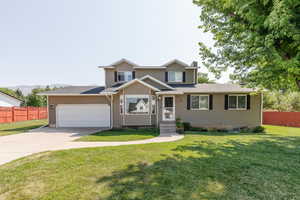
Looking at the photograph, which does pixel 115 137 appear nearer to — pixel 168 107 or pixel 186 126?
pixel 168 107

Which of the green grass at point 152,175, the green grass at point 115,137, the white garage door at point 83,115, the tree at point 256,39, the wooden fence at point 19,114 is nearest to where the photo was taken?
the green grass at point 152,175

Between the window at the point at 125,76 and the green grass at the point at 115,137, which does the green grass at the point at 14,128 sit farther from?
the window at the point at 125,76

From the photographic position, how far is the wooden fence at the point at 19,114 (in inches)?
610

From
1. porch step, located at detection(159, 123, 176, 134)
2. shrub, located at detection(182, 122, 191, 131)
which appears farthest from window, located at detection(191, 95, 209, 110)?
porch step, located at detection(159, 123, 176, 134)

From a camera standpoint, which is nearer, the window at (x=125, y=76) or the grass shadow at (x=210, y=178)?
the grass shadow at (x=210, y=178)

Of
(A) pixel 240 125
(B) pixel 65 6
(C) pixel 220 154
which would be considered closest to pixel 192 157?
(C) pixel 220 154

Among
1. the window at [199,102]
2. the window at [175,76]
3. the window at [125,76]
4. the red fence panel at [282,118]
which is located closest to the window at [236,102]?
the window at [199,102]

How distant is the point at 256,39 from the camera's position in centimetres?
386

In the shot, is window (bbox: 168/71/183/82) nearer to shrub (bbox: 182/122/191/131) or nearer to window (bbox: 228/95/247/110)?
window (bbox: 228/95/247/110)

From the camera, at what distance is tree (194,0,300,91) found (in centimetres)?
344

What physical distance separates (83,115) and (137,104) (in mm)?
5034

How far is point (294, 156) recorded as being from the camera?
5.03 metres

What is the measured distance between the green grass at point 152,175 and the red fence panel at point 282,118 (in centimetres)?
1174

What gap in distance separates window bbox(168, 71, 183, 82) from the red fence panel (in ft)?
33.9
